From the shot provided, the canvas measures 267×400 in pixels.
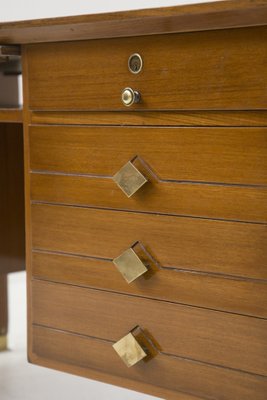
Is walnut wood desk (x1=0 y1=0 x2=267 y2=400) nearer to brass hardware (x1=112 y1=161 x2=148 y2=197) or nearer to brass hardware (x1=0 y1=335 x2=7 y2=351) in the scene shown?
brass hardware (x1=112 y1=161 x2=148 y2=197)

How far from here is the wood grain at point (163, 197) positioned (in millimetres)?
1640

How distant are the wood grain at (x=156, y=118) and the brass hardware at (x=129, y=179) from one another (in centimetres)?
10

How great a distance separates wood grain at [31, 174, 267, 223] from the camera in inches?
64.6

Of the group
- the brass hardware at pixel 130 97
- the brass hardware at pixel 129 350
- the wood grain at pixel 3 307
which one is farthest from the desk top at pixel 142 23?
the wood grain at pixel 3 307

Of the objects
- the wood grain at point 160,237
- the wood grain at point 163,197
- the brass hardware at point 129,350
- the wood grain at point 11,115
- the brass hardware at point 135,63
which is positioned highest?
the brass hardware at point 135,63

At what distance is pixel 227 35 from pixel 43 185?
2.00 ft

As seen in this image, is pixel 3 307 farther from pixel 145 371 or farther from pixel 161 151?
pixel 161 151

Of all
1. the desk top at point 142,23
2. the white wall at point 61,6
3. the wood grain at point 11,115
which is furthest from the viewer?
the white wall at point 61,6

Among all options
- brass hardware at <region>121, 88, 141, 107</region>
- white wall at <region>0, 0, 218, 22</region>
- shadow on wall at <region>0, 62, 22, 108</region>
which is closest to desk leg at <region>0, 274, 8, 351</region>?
shadow on wall at <region>0, 62, 22, 108</region>

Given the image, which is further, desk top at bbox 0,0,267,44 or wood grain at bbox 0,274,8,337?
wood grain at bbox 0,274,8,337

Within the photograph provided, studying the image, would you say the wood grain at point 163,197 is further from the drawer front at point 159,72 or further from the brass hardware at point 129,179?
the drawer front at point 159,72

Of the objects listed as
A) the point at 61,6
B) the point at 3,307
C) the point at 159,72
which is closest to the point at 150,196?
the point at 159,72

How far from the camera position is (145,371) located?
1.84 m

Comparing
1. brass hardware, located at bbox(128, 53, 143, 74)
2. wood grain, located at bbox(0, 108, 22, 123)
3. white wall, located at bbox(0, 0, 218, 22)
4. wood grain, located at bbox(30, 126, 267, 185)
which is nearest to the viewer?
wood grain, located at bbox(30, 126, 267, 185)
